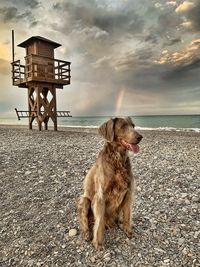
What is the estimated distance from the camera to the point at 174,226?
4781 millimetres

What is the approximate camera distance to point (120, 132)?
4.09m

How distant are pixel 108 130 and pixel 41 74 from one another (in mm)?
18480

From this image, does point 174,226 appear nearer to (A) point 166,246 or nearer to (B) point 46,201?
(A) point 166,246

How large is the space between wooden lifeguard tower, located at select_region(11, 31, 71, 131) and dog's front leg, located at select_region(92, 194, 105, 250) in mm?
17777

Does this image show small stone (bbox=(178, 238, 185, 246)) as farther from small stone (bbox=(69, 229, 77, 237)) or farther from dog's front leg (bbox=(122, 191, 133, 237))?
small stone (bbox=(69, 229, 77, 237))

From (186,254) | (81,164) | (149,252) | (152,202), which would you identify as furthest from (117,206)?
(81,164)

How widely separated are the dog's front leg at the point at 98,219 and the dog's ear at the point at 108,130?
972mm

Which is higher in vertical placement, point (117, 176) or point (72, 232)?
point (117, 176)

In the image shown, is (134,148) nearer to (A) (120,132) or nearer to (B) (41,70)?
(A) (120,132)

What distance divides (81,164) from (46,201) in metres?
3.18

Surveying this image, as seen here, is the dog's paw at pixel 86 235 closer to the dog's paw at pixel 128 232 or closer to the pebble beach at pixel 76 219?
the pebble beach at pixel 76 219

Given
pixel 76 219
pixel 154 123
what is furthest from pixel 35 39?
pixel 154 123

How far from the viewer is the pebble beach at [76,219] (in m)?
3.97

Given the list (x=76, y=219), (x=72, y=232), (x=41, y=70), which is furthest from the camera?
(x=41, y=70)
